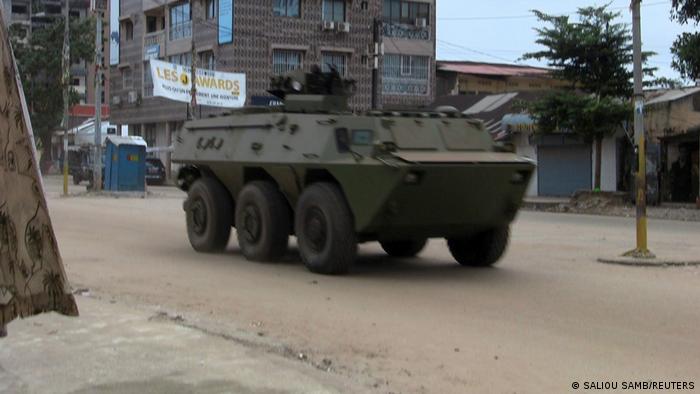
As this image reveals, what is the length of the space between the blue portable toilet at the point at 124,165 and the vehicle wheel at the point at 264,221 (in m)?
19.7

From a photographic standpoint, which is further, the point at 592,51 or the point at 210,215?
the point at 592,51

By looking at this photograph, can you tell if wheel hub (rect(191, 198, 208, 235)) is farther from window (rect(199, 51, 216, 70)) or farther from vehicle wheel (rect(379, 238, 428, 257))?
window (rect(199, 51, 216, 70))

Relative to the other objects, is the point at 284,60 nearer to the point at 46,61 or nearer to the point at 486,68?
the point at 486,68

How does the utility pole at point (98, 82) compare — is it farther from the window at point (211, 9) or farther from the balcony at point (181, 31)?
the balcony at point (181, 31)

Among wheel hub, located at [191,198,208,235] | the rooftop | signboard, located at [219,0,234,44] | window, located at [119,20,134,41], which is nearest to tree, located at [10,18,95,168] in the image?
window, located at [119,20,134,41]

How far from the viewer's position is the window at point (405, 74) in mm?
44500

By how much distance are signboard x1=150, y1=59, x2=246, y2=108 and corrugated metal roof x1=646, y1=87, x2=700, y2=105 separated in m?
17.7

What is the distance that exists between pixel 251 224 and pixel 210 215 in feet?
3.61

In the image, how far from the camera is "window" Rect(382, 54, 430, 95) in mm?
44500

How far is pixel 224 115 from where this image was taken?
12.4 metres

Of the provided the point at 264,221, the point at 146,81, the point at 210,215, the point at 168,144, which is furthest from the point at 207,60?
the point at 264,221

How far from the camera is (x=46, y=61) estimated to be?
2156 inches

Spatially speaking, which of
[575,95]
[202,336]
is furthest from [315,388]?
[575,95]

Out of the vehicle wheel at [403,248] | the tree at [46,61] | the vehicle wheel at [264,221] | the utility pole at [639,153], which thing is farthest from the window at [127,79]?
the utility pole at [639,153]
